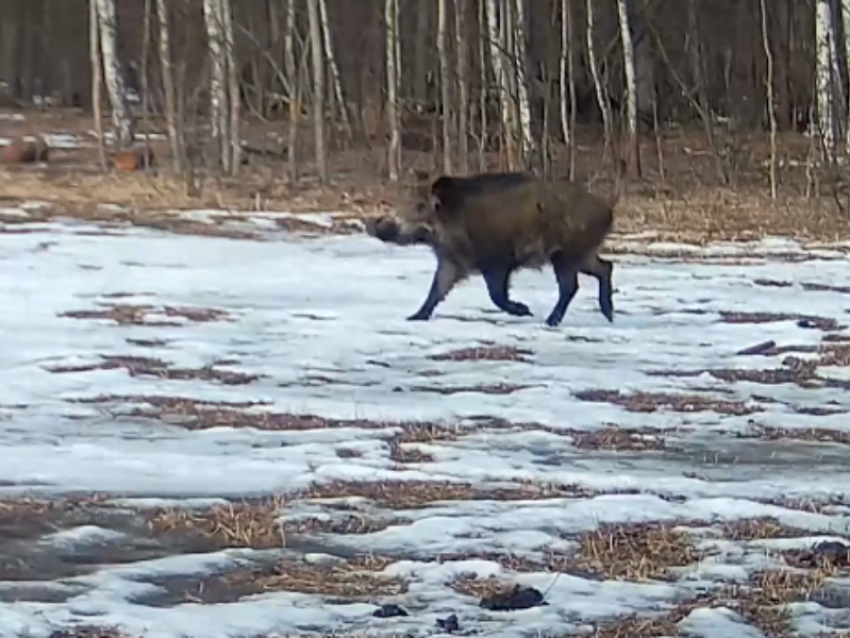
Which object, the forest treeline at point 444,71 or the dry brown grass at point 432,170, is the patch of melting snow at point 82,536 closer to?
the dry brown grass at point 432,170

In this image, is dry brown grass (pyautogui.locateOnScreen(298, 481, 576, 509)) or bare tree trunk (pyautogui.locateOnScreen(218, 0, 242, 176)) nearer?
dry brown grass (pyautogui.locateOnScreen(298, 481, 576, 509))

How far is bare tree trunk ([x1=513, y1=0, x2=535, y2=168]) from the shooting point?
2178 cm

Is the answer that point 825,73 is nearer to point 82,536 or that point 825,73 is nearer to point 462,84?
point 462,84

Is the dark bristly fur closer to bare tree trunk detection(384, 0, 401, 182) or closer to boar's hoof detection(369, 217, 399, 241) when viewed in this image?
boar's hoof detection(369, 217, 399, 241)

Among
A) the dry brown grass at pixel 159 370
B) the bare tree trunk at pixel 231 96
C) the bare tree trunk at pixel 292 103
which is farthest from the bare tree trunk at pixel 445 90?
the dry brown grass at pixel 159 370

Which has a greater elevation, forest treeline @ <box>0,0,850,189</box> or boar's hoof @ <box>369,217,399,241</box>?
forest treeline @ <box>0,0,850,189</box>

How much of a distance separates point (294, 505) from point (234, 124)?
16.7 m

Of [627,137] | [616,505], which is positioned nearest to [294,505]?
[616,505]

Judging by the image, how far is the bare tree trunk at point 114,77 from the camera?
26.1 metres

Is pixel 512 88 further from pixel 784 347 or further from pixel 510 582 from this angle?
pixel 510 582

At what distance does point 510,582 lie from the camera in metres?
5.15

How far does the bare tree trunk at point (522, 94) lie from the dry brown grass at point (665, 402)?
12.9 metres

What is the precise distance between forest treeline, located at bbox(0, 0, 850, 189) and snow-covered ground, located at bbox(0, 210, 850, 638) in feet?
26.0

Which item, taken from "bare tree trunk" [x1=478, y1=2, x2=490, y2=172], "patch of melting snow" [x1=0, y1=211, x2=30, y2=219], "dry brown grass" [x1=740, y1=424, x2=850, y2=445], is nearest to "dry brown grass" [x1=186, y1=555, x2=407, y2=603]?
"dry brown grass" [x1=740, y1=424, x2=850, y2=445]
